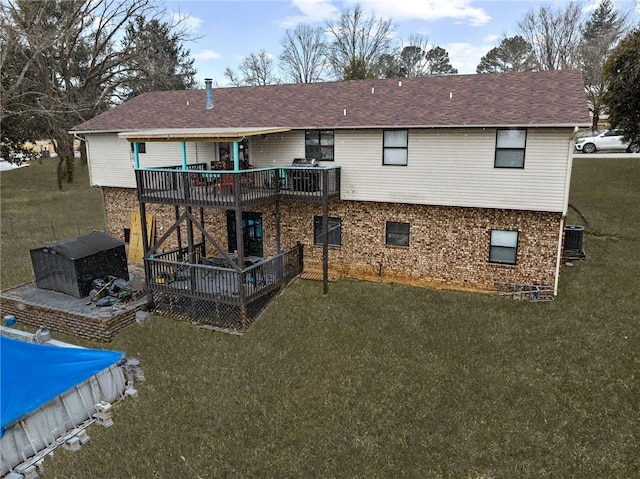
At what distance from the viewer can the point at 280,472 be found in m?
7.55

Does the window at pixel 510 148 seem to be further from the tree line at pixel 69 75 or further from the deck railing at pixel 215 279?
the tree line at pixel 69 75

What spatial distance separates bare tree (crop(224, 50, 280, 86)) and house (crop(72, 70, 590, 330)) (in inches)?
1858

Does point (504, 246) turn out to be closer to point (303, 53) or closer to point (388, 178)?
point (388, 178)

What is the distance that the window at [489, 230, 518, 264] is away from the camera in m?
14.2

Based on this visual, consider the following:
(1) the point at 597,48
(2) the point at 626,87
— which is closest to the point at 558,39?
(1) the point at 597,48

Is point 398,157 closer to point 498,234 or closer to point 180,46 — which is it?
point 498,234

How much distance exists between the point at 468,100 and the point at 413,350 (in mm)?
8888

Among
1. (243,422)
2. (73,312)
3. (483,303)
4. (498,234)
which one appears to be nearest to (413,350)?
(483,303)

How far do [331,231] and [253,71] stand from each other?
52822mm

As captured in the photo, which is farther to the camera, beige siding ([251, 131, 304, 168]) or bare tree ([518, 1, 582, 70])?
bare tree ([518, 1, 582, 70])

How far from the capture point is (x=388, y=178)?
15.0 meters

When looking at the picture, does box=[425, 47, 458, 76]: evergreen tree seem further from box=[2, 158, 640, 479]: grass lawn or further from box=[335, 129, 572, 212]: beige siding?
box=[2, 158, 640, 479]: grass lawn

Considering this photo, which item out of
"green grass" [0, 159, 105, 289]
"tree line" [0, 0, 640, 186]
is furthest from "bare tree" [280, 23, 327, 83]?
"green grass" [0, 159, 105, 289]

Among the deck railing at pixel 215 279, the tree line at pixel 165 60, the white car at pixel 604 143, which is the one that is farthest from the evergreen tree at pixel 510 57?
the deck railing at pixel 215 279
